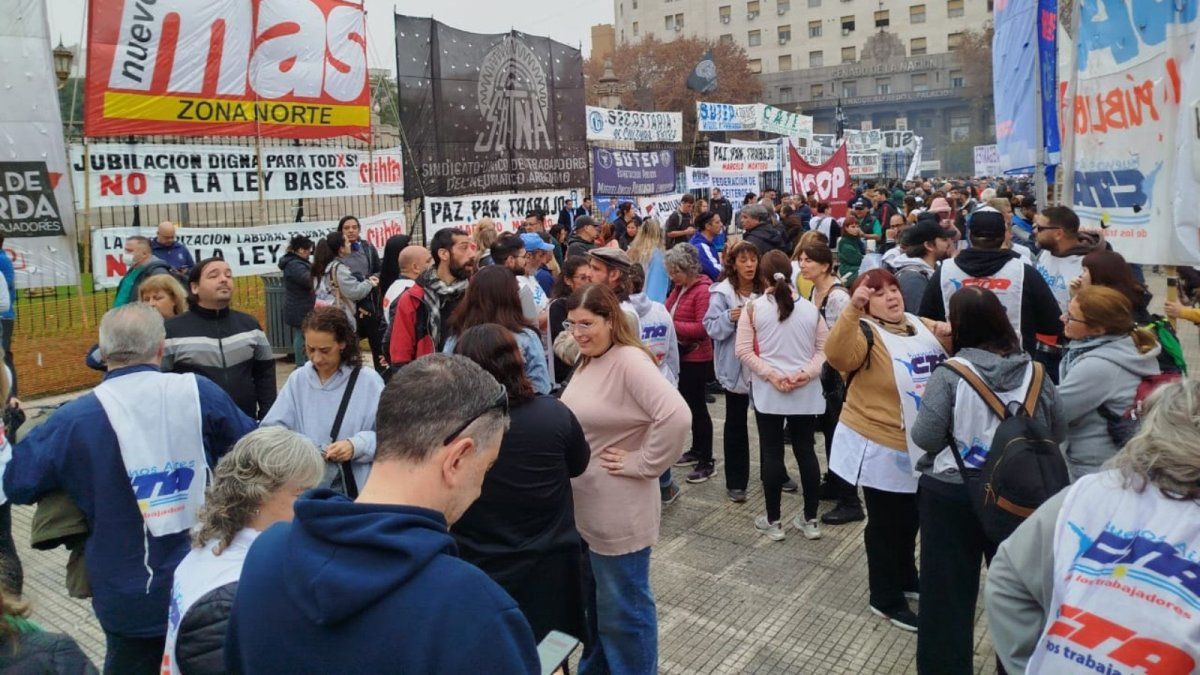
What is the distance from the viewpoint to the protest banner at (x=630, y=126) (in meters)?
16.3

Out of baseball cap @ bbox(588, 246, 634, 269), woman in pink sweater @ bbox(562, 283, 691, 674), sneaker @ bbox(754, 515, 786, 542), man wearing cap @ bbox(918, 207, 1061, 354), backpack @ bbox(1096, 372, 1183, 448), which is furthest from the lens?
baseball cap @ bbox(588, 246, 634, 269)

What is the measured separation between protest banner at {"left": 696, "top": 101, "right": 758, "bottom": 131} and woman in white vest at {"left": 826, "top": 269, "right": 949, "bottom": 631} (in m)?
17.8

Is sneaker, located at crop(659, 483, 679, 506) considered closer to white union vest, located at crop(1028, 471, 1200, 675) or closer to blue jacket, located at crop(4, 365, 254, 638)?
blue jacket, located at crop(4, 365, 254, 638)

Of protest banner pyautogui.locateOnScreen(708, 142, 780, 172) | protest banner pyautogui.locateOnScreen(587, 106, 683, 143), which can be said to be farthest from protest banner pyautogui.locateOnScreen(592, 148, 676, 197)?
protest banner pyautogui.locateOnScreen(708, 142, 780, 172)

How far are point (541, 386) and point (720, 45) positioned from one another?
60.3 m

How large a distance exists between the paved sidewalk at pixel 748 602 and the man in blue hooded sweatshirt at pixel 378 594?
8.97 feet

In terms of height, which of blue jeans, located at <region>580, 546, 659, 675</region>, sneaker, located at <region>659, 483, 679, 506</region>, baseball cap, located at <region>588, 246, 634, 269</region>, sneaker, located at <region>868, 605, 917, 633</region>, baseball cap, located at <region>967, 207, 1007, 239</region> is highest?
baseball cap, located at <region>967, 207, 1007, 239</region>

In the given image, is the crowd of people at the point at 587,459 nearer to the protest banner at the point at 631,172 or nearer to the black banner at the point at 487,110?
the black banner at the point at 487,110

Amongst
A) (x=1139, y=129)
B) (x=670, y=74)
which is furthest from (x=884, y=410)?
(x=670, y=74)

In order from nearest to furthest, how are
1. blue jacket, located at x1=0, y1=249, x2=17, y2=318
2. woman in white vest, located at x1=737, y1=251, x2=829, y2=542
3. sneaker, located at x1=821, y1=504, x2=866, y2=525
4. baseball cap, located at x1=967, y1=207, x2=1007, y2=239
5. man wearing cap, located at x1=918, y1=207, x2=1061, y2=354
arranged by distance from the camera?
man wearing cap, located at x1=918, y1=207, x2=1061, y2=354 → baseball cap, located at x1=967, y1=207, x2=1007, y2=239 → woman in white vest, located at x1=737, y1=251, x2=829, y2=542 → sneaker, located at x1=821, y1=504, x2=866, y2=525 → blue jacket, located at x1=0, y1=249, x2=17, y2=318

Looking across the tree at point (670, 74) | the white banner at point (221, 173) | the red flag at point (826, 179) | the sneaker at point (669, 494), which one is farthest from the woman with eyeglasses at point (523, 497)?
the tree at point (670, 74)

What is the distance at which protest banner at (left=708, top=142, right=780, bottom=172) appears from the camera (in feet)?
58.7

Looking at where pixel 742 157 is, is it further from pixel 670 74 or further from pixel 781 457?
pixel 670 74

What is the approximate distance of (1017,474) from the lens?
2756 millimetres
